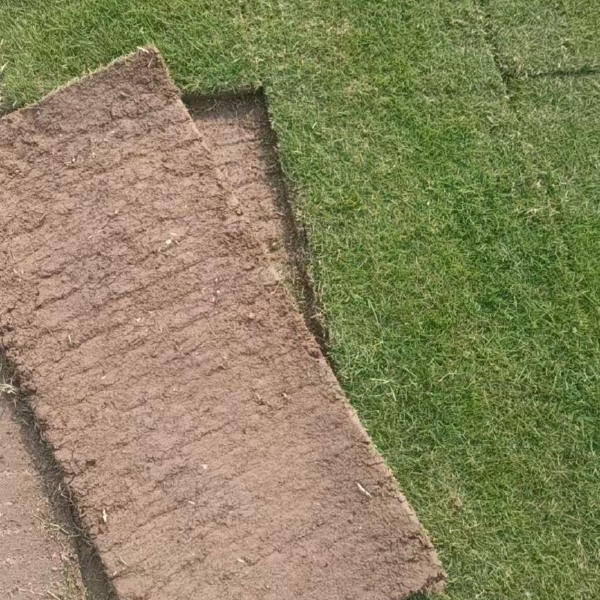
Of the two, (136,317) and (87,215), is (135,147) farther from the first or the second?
(136,317)

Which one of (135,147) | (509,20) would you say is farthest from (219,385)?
(509,20)

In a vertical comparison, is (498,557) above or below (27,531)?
below

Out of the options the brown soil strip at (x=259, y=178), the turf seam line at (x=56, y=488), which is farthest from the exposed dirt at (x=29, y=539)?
the brown soil strip at (x=259, y=178)

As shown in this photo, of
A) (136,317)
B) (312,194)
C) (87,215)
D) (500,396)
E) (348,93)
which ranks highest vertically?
(348,93)

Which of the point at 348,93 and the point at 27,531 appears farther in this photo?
the point at 348,93

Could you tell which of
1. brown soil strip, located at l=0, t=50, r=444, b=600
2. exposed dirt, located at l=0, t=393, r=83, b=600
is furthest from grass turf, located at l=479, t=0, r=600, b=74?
exposed dirt, located at l=0, t=393, r=83, b=600
